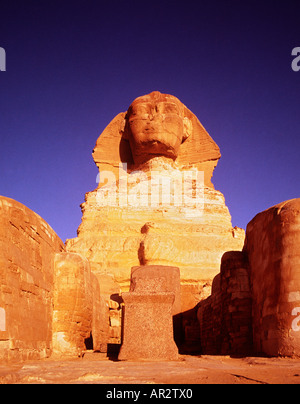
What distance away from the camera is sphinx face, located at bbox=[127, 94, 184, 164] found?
53.6 feet

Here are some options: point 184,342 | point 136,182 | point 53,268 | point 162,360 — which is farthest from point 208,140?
point 162,360

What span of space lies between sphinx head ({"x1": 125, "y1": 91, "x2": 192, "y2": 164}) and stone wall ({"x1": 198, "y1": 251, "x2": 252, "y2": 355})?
969 centimetres

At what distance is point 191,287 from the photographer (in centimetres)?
1138

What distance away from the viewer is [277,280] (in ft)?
17.8

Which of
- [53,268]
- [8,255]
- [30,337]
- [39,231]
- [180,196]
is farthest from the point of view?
[180,196]

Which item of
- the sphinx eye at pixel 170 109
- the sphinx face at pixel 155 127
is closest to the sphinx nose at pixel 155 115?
the sphinx face at pixel 155 127

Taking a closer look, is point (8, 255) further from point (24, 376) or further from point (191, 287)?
point (191, 287)

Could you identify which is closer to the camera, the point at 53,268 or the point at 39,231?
the point at 39,231

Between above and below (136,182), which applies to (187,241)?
below

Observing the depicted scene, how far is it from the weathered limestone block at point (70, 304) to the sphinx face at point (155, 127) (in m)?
10.1

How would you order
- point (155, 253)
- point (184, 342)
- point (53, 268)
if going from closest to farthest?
point (53, 268)
point (184, 342)
point (155, 253)

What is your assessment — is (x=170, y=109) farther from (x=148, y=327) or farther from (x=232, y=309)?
(x=148, y=327)

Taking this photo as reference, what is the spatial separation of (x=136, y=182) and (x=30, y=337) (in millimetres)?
11331

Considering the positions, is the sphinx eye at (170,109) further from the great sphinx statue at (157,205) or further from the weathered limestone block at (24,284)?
the weathered limestone block at (24,284)
